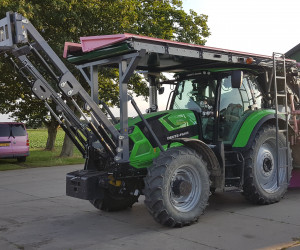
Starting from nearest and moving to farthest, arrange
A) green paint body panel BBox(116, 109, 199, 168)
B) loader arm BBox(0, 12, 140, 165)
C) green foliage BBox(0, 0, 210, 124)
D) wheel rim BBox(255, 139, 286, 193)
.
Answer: loader arm BBox(0, 12, 140, 165) → green paint body panel BBox(116, 109, 199, 168) → wheel rim BBox(255, 139, 286, 193) → green foliage BBox(0, 0, 210, 124)

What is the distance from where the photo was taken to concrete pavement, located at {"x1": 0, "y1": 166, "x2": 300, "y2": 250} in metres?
4.96

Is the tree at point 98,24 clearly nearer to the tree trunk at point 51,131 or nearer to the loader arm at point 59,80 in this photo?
the tree trunk at point 51,131

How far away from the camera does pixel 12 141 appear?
16.4 meters

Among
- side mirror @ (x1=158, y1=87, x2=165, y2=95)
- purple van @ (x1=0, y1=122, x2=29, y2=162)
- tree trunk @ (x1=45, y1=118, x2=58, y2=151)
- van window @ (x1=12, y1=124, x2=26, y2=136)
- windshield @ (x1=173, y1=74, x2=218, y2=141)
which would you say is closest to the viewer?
windshield @ (x1=173, y1=74, x2=218, y2=141)

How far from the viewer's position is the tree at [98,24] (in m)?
14.9

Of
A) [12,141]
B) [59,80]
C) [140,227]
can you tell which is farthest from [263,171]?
[12,141]

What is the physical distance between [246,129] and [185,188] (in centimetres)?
182

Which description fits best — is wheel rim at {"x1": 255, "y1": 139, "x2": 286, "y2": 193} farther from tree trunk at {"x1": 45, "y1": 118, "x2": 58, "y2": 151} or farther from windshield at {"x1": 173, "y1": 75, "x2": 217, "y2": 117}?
tree trunk at {"x1": 45, "y1": 118, "x2": 58, "y2": 151}

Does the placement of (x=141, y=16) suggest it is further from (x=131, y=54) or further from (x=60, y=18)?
(x=131, y=54)

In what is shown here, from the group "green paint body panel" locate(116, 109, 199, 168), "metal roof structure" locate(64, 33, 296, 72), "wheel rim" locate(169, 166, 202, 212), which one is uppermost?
"metal roof structure" locate(64, 33, 296, 72)

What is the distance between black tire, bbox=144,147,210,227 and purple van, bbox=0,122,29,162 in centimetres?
1229

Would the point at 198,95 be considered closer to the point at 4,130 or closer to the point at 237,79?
the point at 237,79

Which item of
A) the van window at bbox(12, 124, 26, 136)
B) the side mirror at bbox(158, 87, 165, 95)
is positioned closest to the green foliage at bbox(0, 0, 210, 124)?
the van window at bbox(12, 124, 26, 136)

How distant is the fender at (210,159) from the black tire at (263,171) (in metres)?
0.61
